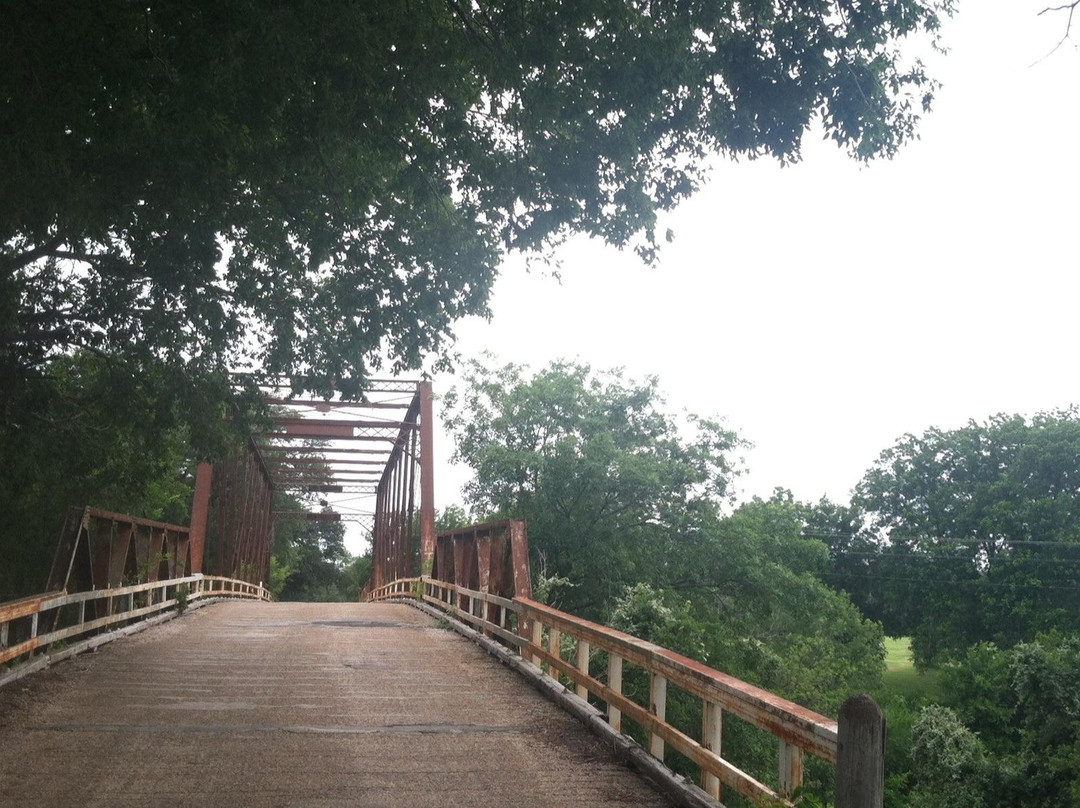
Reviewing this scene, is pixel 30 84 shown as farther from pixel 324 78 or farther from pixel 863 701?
pixel 863 701

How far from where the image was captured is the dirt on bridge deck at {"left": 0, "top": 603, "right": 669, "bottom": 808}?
18.3 feet

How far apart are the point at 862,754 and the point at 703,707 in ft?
8.41

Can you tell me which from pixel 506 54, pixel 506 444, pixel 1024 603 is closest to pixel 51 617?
pixel 506 54

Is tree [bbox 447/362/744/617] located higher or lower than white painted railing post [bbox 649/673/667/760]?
higher

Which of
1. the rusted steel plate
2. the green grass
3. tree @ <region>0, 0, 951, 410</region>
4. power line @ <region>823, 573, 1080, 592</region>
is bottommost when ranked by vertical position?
the green grass

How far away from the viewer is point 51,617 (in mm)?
10508

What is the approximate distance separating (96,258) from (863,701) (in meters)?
11.1

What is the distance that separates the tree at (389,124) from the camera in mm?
6637

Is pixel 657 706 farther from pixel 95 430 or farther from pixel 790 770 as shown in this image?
pixel 95 430

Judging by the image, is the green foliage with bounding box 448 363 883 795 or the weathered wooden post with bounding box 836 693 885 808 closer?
the weathered wooden post with bounding box 836 693 885 808

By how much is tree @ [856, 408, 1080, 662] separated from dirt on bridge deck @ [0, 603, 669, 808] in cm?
3857

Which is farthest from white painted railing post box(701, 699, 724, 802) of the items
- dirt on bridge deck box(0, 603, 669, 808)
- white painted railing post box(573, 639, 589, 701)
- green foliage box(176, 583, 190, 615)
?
green foliage box(176, 583, 190, 615)

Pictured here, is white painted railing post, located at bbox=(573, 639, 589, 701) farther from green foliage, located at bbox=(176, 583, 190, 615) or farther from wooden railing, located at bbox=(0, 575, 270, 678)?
green foliage, located at bbox=(176, 583, 190, 615)

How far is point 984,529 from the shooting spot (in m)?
46.6
